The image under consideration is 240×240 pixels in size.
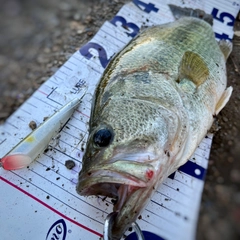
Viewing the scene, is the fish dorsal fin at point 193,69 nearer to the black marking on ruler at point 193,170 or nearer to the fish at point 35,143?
the black marking on ruler at point 193,170

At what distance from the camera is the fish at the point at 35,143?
5.80 feet

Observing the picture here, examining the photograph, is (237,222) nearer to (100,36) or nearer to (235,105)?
(235,105)

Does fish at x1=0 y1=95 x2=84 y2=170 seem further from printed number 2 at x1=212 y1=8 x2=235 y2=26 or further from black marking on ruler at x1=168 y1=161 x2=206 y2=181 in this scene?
printed number 2 at x1=212 y1=8 x2=235 y2=26

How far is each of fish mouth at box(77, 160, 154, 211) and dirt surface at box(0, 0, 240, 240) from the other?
0.35 m

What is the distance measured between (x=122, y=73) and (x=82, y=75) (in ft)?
2.14

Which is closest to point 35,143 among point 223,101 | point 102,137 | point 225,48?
point 102,137

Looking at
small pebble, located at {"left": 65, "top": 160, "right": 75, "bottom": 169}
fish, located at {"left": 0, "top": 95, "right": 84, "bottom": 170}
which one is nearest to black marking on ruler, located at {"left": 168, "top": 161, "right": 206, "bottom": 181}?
small pebble, located at {"left": 65, "top": 160, "right": 75, "bottom": 169}

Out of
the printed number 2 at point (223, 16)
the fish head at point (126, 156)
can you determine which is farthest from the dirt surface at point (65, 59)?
the fish head at point (126, 156)

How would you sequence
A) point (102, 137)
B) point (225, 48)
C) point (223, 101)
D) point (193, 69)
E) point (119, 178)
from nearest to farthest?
point (119, 178)
point (102, 137)
point (193, 69)
point (223, 101)
point (225, 48)

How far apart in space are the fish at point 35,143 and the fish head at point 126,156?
46 centimetres

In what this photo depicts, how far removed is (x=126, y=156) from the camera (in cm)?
130

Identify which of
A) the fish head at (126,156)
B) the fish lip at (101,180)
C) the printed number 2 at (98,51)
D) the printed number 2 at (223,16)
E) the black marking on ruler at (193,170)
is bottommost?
the fish lip at (101,180)

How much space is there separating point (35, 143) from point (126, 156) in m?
0.70

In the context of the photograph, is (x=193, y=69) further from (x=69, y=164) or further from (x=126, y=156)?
(x=69, y=164)
